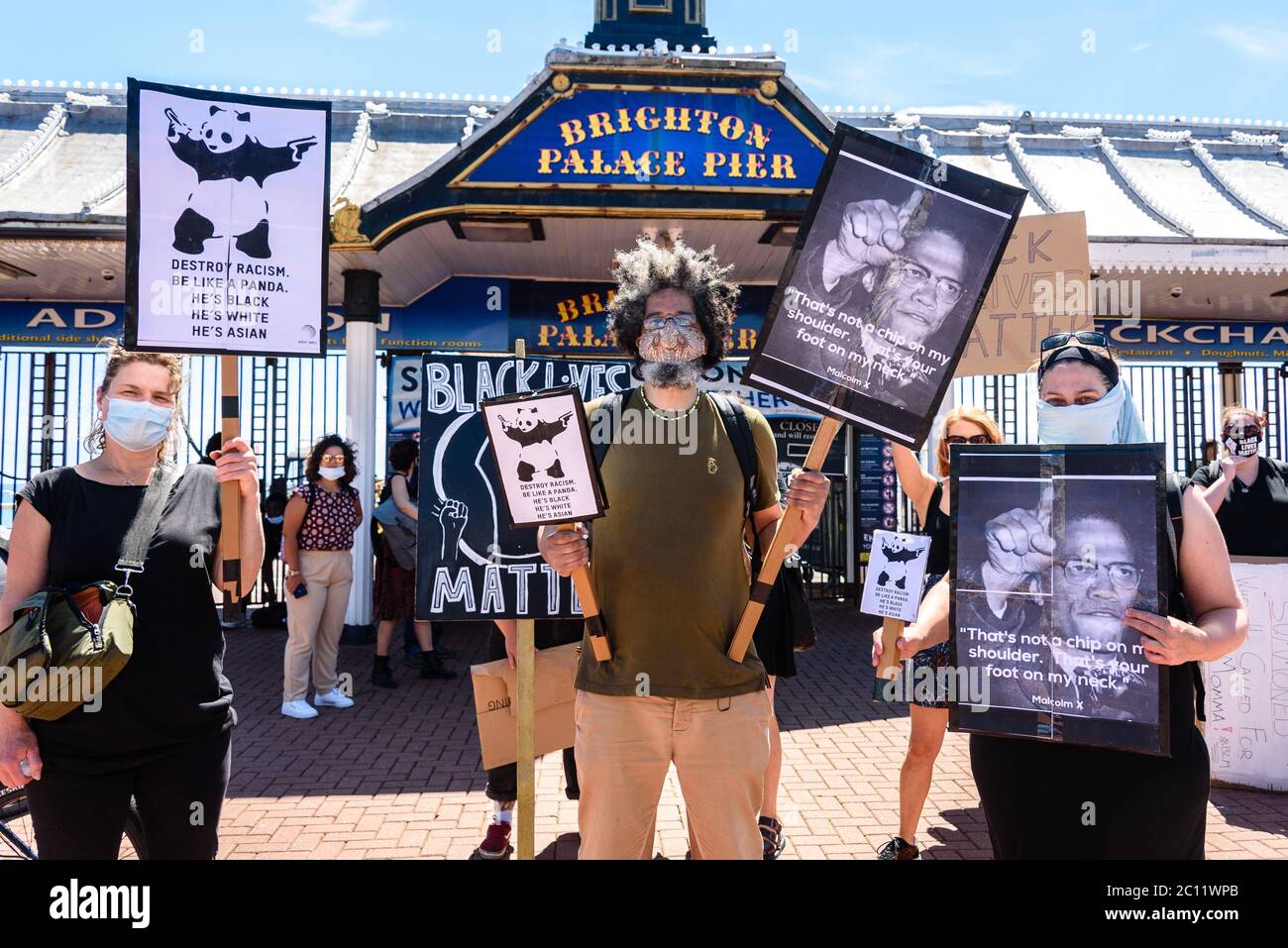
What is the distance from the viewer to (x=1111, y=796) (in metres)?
2.10

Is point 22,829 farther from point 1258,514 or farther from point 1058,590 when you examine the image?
point 1258,514

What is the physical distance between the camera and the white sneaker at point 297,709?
20.2 ft

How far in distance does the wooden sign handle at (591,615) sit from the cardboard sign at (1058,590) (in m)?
1.02

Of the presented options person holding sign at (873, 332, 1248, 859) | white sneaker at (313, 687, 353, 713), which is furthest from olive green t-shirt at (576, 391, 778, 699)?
white sneaker at (313, 687, 353, 713)

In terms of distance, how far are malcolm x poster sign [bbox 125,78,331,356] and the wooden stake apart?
137 cm

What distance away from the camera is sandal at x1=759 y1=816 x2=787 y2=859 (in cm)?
374

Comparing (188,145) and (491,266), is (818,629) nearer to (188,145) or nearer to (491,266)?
(491,266)

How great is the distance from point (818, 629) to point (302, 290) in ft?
27.5

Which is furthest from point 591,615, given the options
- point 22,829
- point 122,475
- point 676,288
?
point 22,829

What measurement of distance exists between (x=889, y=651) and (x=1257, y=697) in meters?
3.54

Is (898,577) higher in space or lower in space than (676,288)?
lower

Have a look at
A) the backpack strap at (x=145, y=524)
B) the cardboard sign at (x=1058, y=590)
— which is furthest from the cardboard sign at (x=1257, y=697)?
the backpack strap at (x=145, y=524)

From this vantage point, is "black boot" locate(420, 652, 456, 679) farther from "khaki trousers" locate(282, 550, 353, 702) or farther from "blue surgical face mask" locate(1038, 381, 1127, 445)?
"blue surgical face mask" locate(1038, 381, 1127, 445)

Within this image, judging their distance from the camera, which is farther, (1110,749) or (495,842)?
(495,842)
